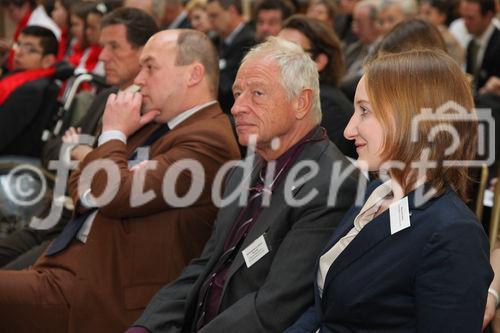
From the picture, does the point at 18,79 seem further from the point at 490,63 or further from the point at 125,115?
the point at 490,63

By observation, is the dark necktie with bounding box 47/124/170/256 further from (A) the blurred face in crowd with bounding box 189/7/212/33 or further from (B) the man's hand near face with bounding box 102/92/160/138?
(A) the blurred face in crowd with bounding box 189/7/212/33

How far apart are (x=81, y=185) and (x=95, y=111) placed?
79 centimetres

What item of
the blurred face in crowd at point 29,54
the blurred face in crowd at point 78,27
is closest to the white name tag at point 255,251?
the blurred face in crowd at point 29,54

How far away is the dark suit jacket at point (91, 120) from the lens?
3539mm

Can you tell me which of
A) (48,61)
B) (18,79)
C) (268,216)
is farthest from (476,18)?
(268,216)

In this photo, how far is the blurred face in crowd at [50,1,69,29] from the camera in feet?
24.8

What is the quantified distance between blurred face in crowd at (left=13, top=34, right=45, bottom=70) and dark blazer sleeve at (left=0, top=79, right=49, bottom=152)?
0.43 m

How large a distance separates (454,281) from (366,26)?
4.27m

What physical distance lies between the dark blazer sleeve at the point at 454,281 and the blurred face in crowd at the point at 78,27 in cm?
517

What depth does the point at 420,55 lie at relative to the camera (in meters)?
1.90

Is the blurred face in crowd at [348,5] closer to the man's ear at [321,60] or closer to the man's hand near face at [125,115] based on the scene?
the man's ear at [321,60]

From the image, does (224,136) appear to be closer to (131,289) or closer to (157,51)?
(157,51)

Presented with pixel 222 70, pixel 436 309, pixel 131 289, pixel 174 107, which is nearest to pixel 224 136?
pixel 174 107

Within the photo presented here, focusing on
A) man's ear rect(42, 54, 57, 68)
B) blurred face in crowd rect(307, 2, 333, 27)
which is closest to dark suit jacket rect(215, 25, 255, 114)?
blurred face in crowd rect(307, 2, 333, 27)
